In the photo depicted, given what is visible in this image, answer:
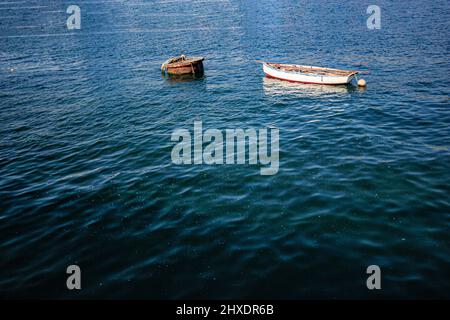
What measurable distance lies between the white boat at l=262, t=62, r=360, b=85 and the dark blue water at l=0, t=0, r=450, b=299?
2.71 ft

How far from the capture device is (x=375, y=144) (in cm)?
1909

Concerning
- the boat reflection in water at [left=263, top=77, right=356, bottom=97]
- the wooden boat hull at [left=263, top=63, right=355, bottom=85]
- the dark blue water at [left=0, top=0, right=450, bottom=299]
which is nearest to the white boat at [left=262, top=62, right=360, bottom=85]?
the wooden boat hull at [left=263, top=63, right=355, bottom=85]

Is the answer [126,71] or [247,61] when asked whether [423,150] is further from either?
[126,71]

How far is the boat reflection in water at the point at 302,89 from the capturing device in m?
29.0

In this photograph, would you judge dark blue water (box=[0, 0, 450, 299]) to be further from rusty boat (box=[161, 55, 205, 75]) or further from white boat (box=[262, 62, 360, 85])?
rusty boat (box=[161, 55, 205, 75])

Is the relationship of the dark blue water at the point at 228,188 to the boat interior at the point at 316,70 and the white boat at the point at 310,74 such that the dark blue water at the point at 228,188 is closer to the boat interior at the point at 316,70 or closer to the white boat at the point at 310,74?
the white boat at the point at 310,74

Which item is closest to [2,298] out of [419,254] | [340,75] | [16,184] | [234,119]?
[16,184]

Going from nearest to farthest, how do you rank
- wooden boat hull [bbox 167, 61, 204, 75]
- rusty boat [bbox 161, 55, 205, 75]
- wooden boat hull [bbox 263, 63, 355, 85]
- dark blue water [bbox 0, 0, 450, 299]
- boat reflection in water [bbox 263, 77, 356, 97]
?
dark blue water [bbox 0, 0, 450, 299], boat reflection in water [bbox 263, 77, 356, 97], wooden boat hull [bbox 263, 63, 355, 85], rusty boat [bbox 161, 55, 205, 75], wooden boat hull [bbox 167, 61, 204, 75]

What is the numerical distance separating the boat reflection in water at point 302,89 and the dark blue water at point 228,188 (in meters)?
0.21

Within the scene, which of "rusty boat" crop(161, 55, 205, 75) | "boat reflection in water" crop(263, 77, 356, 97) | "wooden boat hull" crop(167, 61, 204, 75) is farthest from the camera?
"wooden boat hull" crop(167, 61, 204, 75)

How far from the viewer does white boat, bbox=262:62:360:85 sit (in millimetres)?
29422

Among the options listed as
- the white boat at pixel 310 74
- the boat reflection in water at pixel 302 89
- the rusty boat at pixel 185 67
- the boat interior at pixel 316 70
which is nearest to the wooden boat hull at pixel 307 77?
the white boat at pixel 310 74

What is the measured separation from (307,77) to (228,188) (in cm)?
1978
